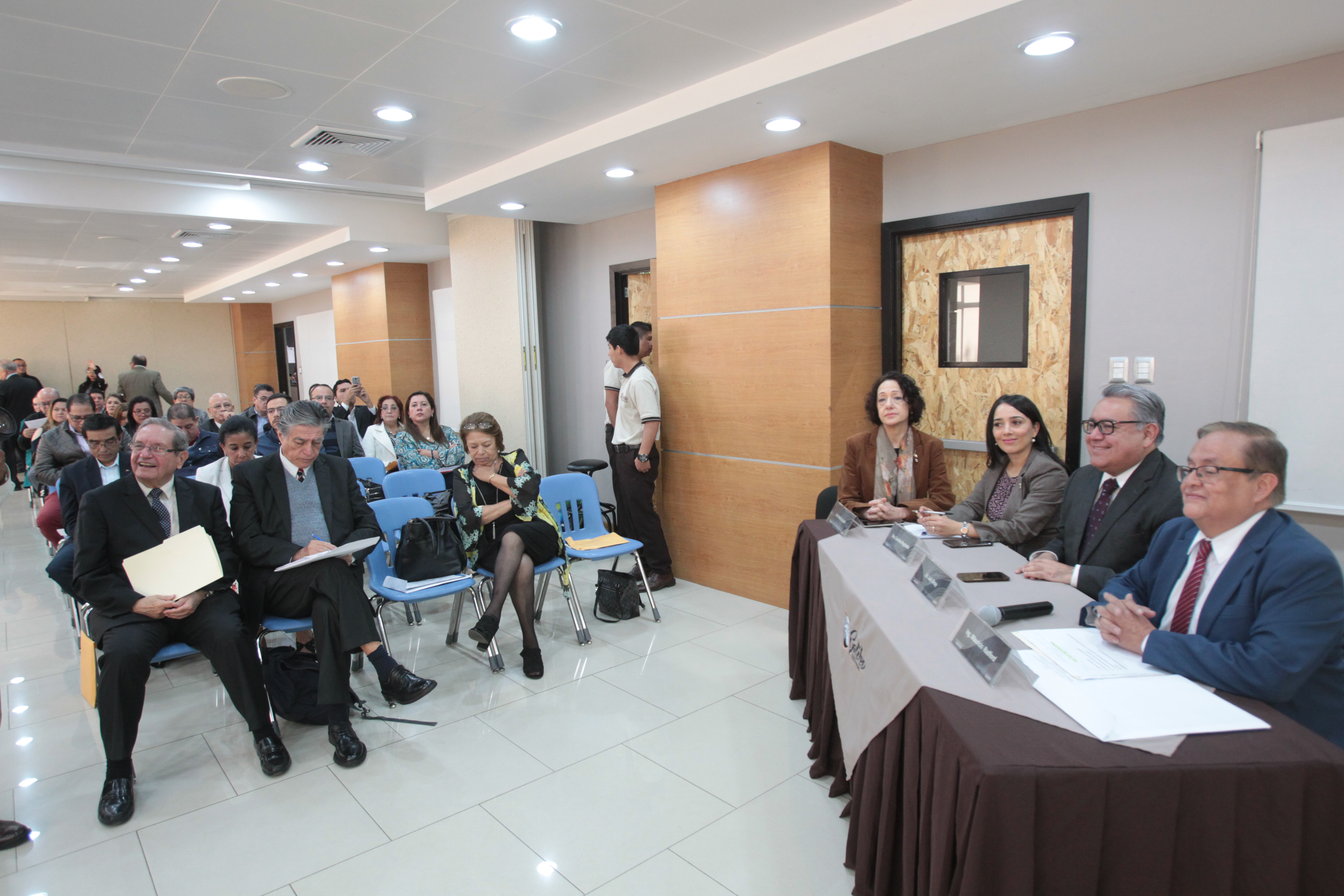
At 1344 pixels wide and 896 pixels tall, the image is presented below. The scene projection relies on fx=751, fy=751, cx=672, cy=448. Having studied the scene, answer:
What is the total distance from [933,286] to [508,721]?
3391mm

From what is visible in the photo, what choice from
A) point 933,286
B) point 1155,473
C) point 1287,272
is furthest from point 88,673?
point 1287,272

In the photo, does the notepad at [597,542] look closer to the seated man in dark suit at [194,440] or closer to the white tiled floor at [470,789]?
the white tiled floor at [470,789]

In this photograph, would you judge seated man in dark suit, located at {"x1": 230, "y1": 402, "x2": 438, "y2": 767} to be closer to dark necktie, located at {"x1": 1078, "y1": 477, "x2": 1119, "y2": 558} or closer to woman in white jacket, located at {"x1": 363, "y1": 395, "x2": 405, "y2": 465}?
woman in white jacket, located at {"x1": 363, "y1": 395, "x2": 405, "y2": 465}

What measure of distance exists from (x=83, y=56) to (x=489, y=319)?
13.1 ft

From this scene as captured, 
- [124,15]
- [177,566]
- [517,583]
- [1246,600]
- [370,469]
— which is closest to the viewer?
[1246,600]

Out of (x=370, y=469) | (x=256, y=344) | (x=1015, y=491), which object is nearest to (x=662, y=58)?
(x=1015, y=491)

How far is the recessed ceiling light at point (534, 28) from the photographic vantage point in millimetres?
3000

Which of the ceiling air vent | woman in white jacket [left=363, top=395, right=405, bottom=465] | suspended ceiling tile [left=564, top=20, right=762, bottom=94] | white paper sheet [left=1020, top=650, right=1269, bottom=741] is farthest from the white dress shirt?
white paper sheet [left=1020, top=650, right=1269, bottom=741]

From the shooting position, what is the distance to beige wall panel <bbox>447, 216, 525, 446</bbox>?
6.92 metres

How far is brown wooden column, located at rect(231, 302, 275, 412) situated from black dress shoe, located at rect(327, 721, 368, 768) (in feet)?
43.6

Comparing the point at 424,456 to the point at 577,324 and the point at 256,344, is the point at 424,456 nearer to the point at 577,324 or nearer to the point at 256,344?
the point at 577,324

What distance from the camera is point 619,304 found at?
6621 millimetres

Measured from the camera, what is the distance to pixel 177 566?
304 cm

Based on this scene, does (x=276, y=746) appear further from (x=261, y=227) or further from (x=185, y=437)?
(x=261, y=227)
